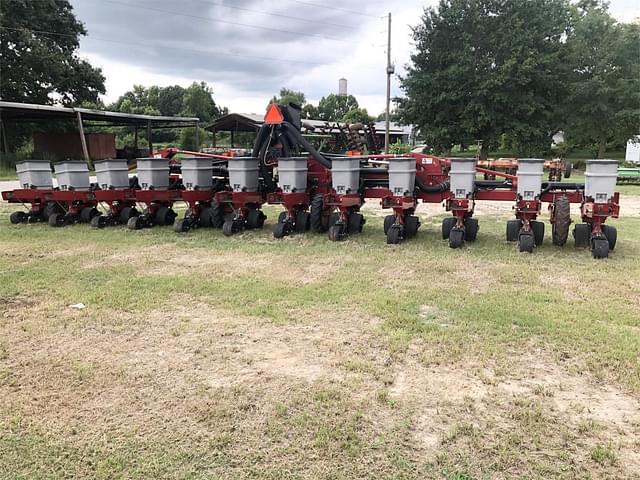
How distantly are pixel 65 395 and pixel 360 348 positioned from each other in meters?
1.87

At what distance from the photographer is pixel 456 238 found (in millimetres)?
6672

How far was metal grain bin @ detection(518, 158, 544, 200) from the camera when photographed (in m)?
6.33

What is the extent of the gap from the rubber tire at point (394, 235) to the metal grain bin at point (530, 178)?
1645mm

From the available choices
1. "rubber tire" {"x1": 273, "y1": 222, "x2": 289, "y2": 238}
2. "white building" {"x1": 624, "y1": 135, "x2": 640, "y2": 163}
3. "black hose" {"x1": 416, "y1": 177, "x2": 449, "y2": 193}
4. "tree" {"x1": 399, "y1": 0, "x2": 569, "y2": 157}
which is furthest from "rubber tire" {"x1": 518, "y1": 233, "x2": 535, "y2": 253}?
"white building" {"x1": 624, "y1": 135, "x2": 640, "y2": 163}

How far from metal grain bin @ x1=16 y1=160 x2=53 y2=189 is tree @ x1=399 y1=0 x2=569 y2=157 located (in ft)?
70.5

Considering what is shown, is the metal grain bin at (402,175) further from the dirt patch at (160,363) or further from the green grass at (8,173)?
the green grass at (8,173)

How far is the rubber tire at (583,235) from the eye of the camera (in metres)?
6.50

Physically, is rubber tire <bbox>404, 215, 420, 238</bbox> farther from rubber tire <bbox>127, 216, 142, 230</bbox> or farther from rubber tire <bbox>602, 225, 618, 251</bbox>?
rubber tire <bbox>127, 216, 142, 230</bbox>

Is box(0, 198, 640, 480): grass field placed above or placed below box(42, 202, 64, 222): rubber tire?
below

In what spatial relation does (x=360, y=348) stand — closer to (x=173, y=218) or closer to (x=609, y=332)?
(x=609, y=332)

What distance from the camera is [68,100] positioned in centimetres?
3122

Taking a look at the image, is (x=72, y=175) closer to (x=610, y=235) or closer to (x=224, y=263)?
(x=224, y=263)

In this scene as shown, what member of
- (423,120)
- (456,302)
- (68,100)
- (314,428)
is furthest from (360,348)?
(68,100)

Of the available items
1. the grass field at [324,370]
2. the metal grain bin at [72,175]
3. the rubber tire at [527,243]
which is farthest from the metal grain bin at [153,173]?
the rubber tire at [527,243]
